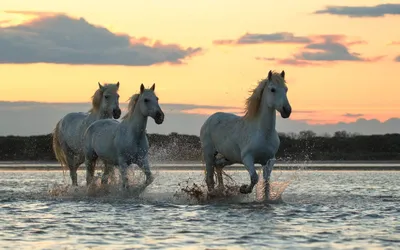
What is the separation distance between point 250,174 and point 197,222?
9.34 feet

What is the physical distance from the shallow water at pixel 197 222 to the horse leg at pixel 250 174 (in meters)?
0.27

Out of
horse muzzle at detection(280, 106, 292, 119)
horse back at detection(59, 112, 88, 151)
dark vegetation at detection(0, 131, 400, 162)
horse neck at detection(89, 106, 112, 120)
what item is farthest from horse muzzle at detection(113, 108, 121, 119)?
dark vegetation at detection(0, 131, 400, 162)

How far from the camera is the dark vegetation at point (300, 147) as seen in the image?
61.0m

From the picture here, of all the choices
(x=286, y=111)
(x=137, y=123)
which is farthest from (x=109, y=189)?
(x=286, y=111)

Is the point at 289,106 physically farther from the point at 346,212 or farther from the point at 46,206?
the point at 46,206

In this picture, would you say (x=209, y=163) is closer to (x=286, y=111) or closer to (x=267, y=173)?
(x=267, y=173)

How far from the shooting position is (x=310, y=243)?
1056 centimetres

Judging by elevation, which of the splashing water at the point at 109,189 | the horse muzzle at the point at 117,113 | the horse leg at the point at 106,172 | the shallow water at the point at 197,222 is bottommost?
the shallow water at the point at 197,222

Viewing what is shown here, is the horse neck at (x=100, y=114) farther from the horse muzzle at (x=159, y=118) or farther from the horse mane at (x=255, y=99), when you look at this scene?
the horse mane at (x=255, y=99)

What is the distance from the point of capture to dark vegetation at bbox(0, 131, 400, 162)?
61.0 metres

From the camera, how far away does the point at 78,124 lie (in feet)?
69.0

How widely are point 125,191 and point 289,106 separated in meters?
3.94

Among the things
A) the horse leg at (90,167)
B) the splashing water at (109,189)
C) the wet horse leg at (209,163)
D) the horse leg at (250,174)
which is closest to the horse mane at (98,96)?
the horse leg at (90,167)

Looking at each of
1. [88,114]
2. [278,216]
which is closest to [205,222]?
[278,216]
